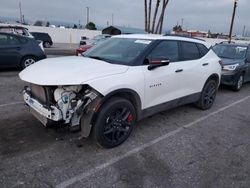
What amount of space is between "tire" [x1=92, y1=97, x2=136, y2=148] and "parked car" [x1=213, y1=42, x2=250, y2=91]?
5172 millimetres

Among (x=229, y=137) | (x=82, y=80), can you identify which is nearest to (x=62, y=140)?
(x=82, y=80)

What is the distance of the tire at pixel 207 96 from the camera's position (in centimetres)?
554

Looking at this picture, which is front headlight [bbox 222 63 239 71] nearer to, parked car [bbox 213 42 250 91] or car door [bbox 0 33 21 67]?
parked car [bbox 213 42 250 91]

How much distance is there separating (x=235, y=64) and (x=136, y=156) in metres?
5.82

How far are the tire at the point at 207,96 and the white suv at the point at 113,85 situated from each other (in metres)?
0.71

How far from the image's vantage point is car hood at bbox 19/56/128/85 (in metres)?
3.09

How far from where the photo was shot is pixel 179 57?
15.3ft

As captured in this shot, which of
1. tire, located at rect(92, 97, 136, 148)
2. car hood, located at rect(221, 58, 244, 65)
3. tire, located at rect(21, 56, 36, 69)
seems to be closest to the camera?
tire, located at rect(92, 97, 136, 148)

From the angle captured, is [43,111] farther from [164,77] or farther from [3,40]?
[3,40]

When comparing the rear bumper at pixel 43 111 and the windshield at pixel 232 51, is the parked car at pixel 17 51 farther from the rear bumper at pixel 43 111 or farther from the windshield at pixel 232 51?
the windshield at pixel 232 51

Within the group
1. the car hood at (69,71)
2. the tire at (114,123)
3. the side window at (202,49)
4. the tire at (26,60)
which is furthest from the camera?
the tire at (26,60)

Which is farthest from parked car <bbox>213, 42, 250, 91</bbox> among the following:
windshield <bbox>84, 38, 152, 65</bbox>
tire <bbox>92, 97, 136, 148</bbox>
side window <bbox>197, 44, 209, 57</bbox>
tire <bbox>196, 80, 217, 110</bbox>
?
tire <bbox>92, 97, 136, 148</bbox>

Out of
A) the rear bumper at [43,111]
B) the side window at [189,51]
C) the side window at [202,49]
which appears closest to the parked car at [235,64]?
the side window at [202,49]

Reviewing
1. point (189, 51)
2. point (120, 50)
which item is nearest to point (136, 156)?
point (120, 50)
